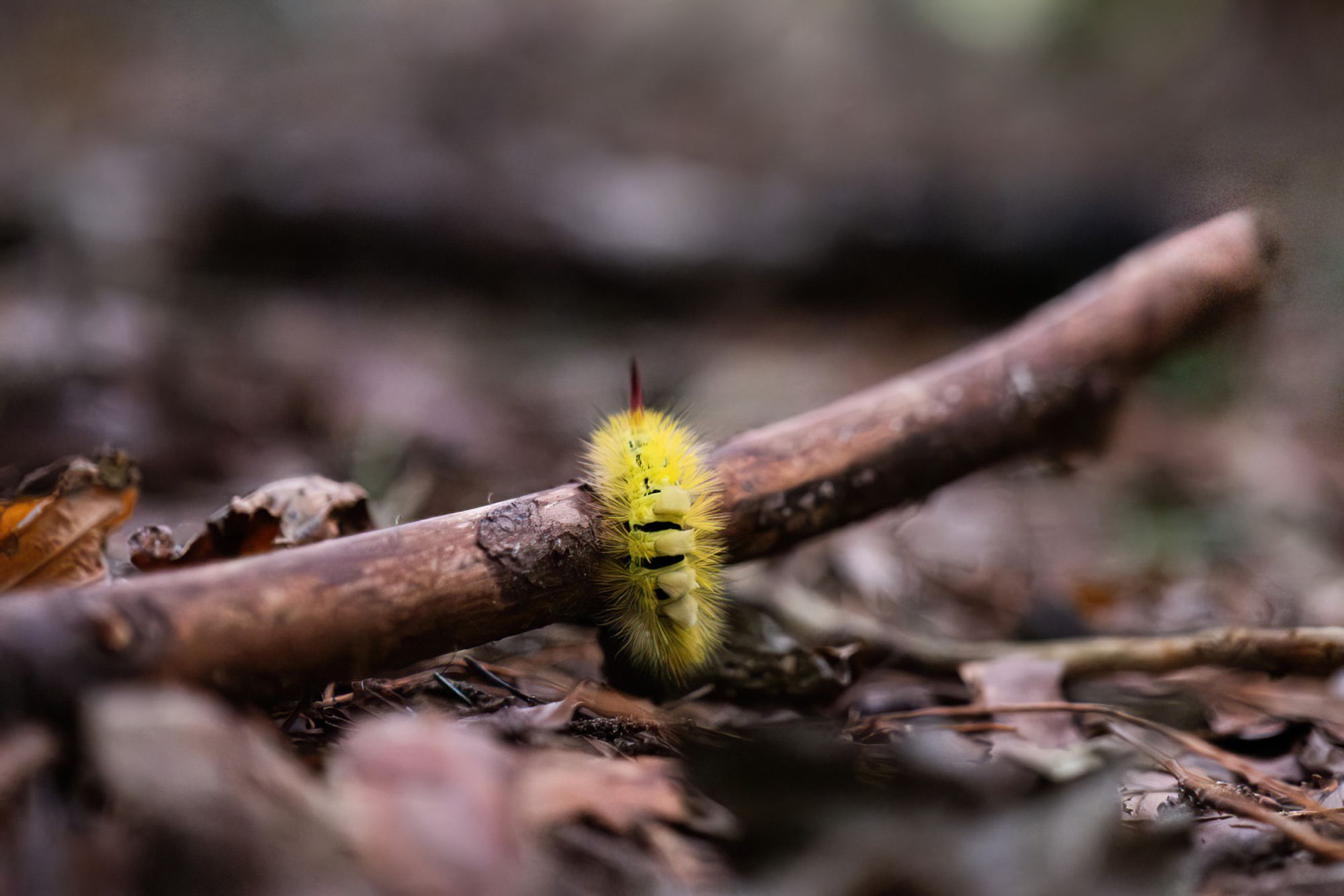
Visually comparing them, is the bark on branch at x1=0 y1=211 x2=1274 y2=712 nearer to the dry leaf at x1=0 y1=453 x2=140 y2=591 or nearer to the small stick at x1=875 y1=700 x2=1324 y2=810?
the small stick at x1=875 y1=700 x2=1324 y2=810

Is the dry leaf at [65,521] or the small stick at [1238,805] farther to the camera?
the dry leaf at [65,521]

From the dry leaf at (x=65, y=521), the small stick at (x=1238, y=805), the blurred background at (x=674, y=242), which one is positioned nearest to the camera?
the small stick at (x=1238, y=805)

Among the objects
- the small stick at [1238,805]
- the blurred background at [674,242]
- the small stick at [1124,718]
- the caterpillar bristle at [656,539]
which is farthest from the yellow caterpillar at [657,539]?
the small stick at [1238,805]

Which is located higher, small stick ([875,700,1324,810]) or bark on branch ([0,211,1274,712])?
bark on branch ([0,211,1274,712])

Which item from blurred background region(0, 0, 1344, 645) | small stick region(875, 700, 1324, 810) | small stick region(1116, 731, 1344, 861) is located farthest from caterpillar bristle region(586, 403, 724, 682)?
small stick region(1116, 731, 1344, 861)

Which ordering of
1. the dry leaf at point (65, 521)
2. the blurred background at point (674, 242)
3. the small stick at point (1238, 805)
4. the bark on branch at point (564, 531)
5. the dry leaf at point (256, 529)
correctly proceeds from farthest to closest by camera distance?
the blurred background at point (674, 242)
the dry leaf at point (256, 529)
the dry leaf at point (65, 521)
the small stick at point (1238, 805)
the bark on branch at point (564, 531)

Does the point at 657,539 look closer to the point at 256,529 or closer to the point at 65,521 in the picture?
the point at 256,529

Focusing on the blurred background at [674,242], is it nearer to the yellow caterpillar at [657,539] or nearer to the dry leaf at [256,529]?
the yellow caterpillar at [657,539]
